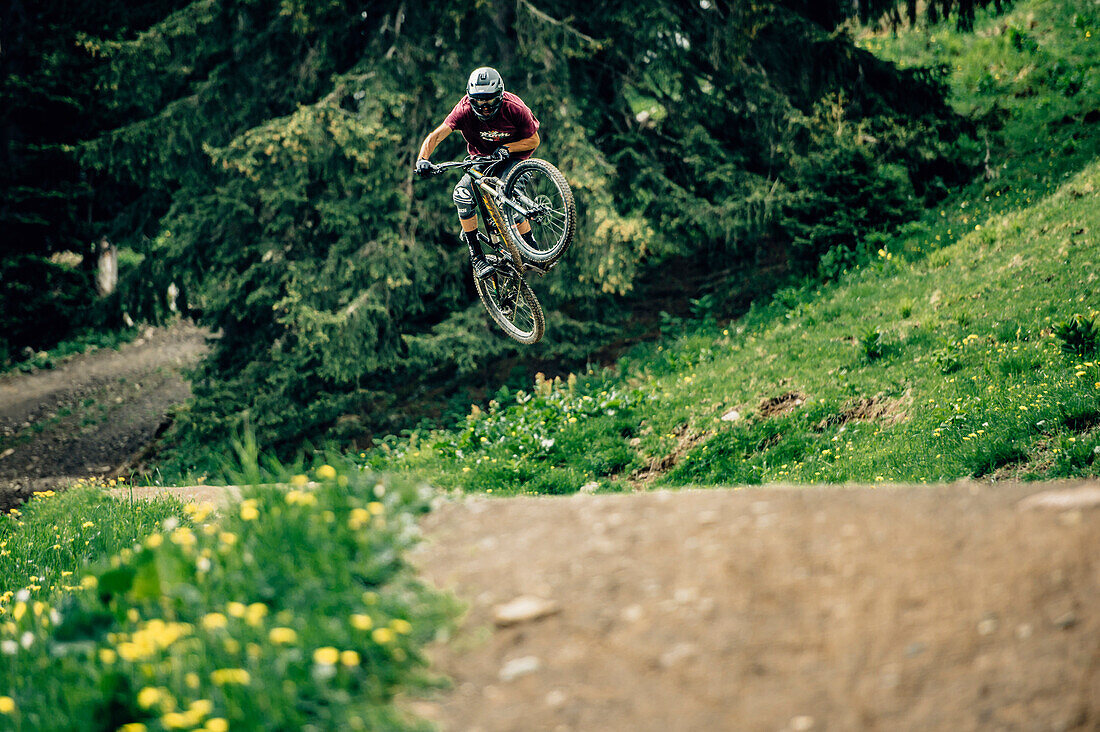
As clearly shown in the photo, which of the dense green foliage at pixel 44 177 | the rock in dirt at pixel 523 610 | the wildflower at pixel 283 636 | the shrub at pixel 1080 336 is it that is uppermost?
the dense green foliage at pixel 44 177

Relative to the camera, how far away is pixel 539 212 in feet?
25.7

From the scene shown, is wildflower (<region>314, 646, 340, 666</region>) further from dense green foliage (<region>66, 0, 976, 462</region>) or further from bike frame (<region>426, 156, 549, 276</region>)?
dense green foliage (<region>66, 0, 976, 462</region>)

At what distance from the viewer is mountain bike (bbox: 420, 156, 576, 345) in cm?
775

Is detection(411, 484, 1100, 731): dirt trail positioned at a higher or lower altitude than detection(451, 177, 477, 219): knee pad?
lower

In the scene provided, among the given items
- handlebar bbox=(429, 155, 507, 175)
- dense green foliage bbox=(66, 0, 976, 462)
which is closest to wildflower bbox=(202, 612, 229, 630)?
handlebar bbox=(429, 155, 507, 175)

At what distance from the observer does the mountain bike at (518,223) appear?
305 inches

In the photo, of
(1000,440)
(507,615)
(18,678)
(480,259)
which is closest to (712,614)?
(507,615)

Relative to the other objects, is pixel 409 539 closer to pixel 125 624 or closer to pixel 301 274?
pixel 125 624

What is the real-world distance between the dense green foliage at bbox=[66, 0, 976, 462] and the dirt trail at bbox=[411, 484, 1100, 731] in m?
8.60

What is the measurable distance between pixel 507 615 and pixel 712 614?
845mm

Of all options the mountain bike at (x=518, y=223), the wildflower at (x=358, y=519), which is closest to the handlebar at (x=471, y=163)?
the mountain bike at (x=518, y=223)

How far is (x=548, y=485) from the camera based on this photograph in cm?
994

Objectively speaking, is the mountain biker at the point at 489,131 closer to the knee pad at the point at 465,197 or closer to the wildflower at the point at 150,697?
the knee pad at the point at 465,197

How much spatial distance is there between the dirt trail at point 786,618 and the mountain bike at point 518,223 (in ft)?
13.8
